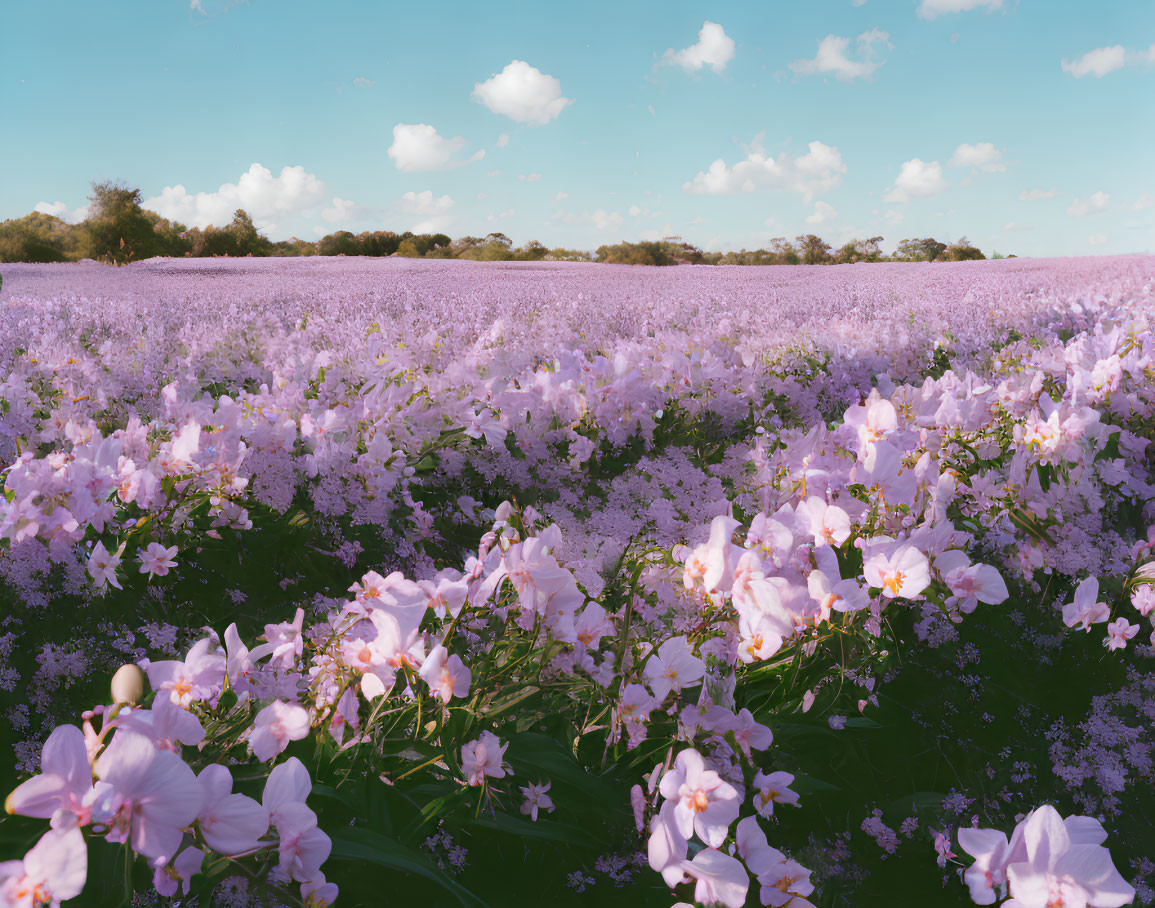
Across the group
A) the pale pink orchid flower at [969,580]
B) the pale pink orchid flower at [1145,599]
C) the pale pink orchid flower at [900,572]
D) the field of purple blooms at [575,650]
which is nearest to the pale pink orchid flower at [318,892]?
the field of purple blooms at [575,650]

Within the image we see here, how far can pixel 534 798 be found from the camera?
1.20 m

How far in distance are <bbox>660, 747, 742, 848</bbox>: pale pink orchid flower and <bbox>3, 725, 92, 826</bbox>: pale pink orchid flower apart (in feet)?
2.50

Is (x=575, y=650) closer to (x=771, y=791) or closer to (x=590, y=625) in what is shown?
(x=590, y=625)

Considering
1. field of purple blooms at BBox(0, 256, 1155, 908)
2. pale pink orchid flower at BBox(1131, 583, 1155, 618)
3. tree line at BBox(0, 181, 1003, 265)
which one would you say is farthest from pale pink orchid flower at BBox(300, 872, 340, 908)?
tree line at BBox(0, 181, 1003, 265)

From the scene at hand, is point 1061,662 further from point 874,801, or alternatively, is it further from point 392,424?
point 392,424

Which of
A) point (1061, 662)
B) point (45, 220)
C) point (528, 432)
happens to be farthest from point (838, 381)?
point (45, 220)

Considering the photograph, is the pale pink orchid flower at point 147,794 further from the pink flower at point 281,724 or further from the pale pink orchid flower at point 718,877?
the pale pink orchid flower at point 718,877

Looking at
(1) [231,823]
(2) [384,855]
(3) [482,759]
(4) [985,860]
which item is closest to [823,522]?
(4) [985,860]

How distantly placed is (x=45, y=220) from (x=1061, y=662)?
49686 mm

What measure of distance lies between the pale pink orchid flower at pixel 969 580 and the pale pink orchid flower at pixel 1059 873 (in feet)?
1.68

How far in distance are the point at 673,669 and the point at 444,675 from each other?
0.40m

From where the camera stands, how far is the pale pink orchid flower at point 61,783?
71 cm

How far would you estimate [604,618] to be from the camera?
54.4 inches

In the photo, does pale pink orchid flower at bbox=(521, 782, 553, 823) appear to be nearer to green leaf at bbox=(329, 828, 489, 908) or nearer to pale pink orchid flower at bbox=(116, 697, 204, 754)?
green leaf at bbox=(329, 828, 489, 908)
